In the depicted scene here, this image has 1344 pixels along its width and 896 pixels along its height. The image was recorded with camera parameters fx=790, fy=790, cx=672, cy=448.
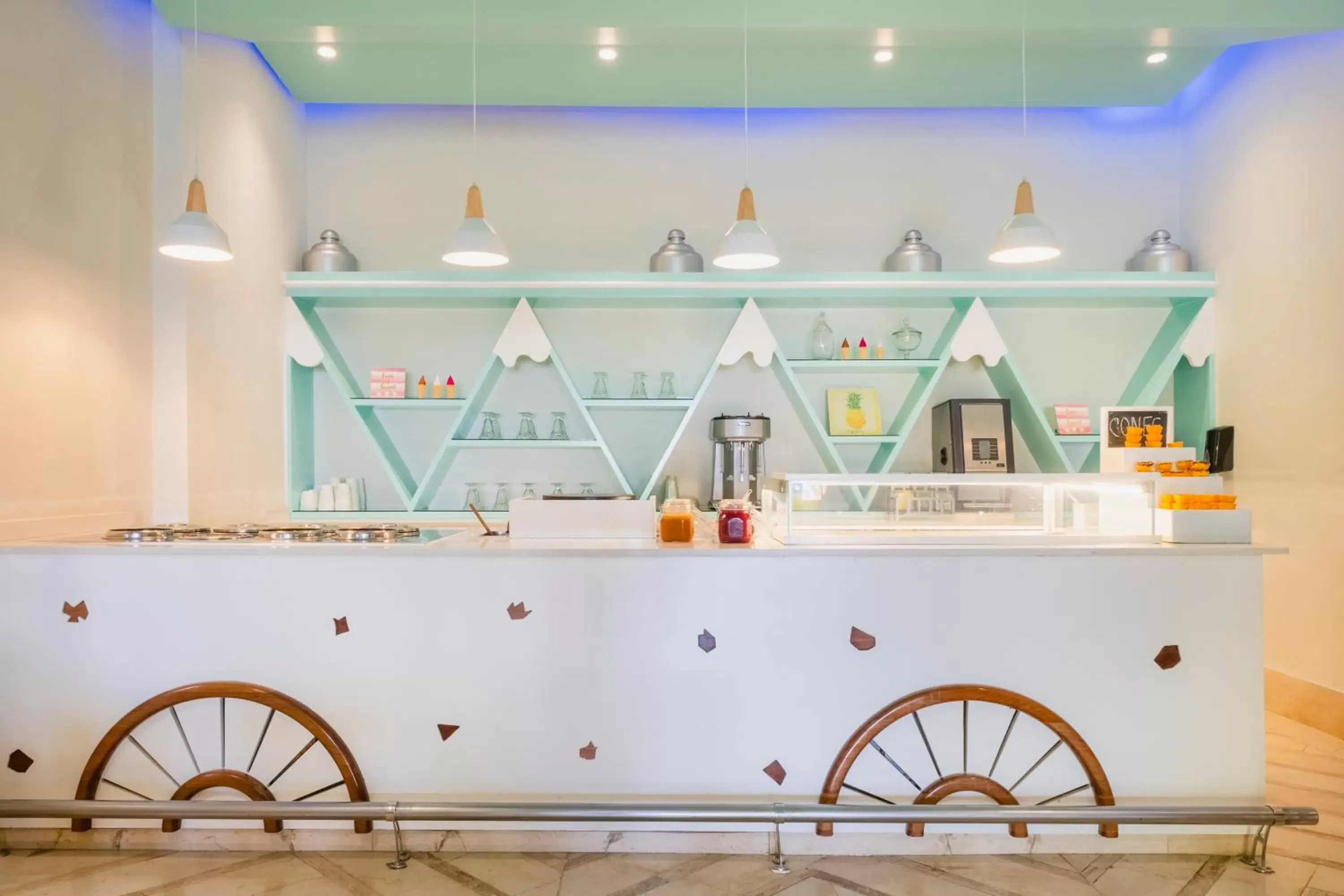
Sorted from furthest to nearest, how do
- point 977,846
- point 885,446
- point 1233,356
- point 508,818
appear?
point 885,446
point 1233,356
point 977,846
point 508,818

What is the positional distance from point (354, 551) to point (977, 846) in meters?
2.01

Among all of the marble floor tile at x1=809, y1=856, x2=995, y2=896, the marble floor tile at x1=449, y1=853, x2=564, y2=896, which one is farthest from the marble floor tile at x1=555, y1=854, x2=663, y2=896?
the marble floor tile at x1=809, y1=856, x2=995, y2=896

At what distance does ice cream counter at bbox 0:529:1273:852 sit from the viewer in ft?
7.52

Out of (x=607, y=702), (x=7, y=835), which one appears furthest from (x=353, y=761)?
(x=7, y=835)

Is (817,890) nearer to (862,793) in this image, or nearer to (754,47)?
(862,793)

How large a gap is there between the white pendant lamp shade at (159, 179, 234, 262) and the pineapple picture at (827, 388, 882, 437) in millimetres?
2874

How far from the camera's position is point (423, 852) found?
2301 millimetres

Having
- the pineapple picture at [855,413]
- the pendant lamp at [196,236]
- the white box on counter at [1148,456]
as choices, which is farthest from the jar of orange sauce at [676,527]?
the pineapple picture at [855,413]

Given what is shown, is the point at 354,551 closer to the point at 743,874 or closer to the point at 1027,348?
the point at 743,874

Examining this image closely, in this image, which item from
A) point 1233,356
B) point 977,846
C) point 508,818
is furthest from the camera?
point 1233,356

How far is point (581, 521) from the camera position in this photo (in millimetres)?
2465

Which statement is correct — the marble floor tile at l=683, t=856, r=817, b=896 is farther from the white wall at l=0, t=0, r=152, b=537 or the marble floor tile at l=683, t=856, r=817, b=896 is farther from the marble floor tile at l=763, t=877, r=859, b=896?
the white wall at l=0, t=0, r=152, b=537

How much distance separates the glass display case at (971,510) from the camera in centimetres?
235

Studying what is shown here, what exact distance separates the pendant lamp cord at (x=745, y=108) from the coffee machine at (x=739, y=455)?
1.14 m
